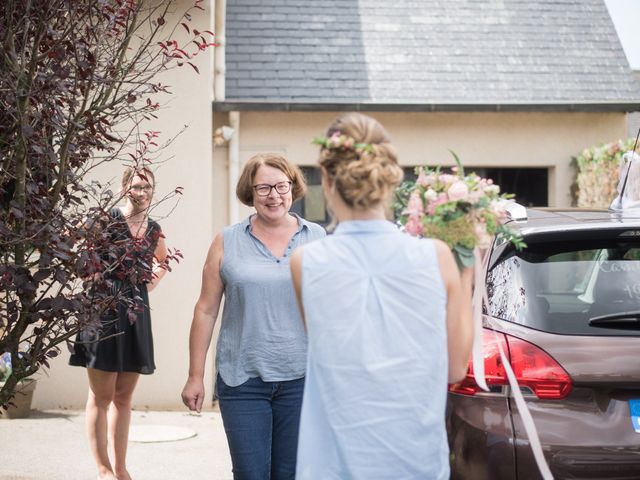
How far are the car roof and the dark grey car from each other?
1 cm

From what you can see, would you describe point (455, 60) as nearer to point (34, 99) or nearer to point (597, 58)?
point (597, 58)

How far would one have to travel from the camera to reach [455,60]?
13.6 meters

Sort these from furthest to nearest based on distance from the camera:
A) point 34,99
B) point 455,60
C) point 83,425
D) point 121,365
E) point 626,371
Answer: point 455,60
point 83,425
point 121,365
point 34,99
point 626,371

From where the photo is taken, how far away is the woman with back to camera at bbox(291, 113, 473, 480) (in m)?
2.77

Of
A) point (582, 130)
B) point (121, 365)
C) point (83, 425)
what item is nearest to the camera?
point (121, 365)

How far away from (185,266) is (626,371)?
21.1 feet

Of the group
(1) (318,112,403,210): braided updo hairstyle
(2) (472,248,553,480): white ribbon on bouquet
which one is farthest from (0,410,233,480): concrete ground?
(1) (318,112,403,210): braided updo hairstyle

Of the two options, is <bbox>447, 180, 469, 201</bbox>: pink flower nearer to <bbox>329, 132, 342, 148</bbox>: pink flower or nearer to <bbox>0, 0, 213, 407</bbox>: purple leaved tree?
<bbox>329, 132, 342, 148</bbox>: pink flower

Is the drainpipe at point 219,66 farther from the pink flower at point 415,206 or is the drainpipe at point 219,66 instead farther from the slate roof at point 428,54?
the pink flower at point 415,206

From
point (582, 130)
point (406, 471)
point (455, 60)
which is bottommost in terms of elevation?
point (406, 471)

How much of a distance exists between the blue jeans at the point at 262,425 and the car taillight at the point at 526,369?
771 millimetres

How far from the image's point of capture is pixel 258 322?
4.42 meters

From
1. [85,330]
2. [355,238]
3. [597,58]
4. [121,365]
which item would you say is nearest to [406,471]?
[355,238]

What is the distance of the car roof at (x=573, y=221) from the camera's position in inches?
175
